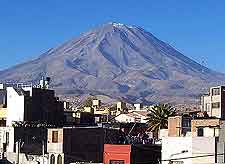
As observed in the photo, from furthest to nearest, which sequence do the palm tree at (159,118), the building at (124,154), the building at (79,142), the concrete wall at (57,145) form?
the palm tree at (159,118) → the concrete wall at (57,145) → the building at (79,142) → the building at (124,154)

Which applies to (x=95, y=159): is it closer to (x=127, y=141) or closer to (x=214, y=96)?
(x=127, y=141)

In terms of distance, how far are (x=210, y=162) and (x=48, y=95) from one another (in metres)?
29.7

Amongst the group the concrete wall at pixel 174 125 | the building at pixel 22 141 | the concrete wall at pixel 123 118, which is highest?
the concrete wall at pixel 174 125

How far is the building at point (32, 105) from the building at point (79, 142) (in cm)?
898

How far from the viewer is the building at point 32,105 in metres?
62.3

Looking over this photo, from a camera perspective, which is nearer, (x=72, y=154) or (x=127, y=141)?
(x=127, y=141)

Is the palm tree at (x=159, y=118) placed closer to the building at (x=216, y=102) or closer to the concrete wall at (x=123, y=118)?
the building at (x=216, y=102)

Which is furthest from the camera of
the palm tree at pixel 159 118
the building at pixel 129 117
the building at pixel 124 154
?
the building at pixel 129 117

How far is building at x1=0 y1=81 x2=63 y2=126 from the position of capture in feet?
204

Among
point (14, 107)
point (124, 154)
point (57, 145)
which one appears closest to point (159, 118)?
point (57, 145)

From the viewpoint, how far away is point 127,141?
44781mm

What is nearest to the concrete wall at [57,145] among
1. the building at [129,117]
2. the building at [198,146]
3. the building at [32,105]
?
the building at [32,105]

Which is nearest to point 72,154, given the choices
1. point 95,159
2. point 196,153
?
point 95,159

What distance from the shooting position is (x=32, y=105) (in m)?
62.6
